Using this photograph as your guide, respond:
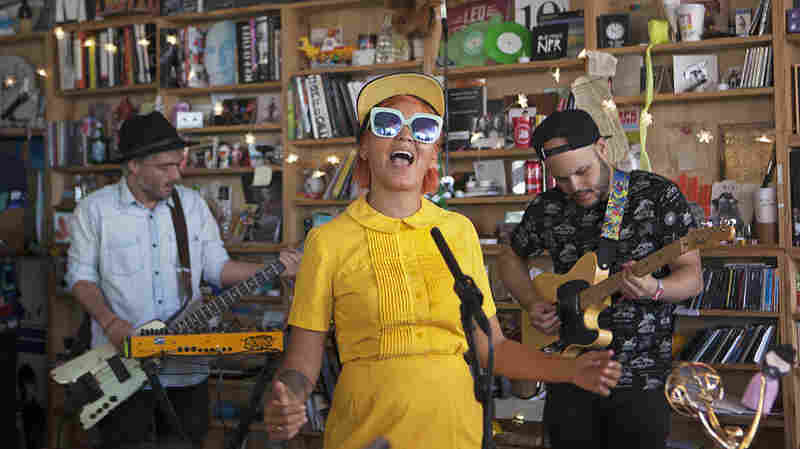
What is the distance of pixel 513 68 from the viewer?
13.4ft

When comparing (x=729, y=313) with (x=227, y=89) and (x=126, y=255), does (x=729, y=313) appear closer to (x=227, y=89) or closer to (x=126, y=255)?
(x=126, y=255)

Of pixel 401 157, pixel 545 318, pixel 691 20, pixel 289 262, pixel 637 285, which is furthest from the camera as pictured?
pixel 691 20

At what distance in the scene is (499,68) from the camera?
161 inches

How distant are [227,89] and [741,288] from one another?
3.18 m

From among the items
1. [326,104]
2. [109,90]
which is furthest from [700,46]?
[109,90]

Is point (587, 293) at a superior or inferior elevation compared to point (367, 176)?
inferior

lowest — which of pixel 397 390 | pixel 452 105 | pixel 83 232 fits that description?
pixel 397 390

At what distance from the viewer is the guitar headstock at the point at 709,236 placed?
6.58ft

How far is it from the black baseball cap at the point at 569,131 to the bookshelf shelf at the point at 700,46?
1556 millimetres

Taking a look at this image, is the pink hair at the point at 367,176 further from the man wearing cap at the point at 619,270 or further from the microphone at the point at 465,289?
the man wearing cap at the point at 619,270

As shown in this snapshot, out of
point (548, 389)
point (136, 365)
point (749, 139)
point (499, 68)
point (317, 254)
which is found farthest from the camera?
point (499, 68)

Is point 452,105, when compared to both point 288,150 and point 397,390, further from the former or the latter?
point 397,390

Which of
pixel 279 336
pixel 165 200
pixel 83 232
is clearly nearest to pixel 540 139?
pixel 279 336

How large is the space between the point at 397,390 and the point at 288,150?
3.15 metres
